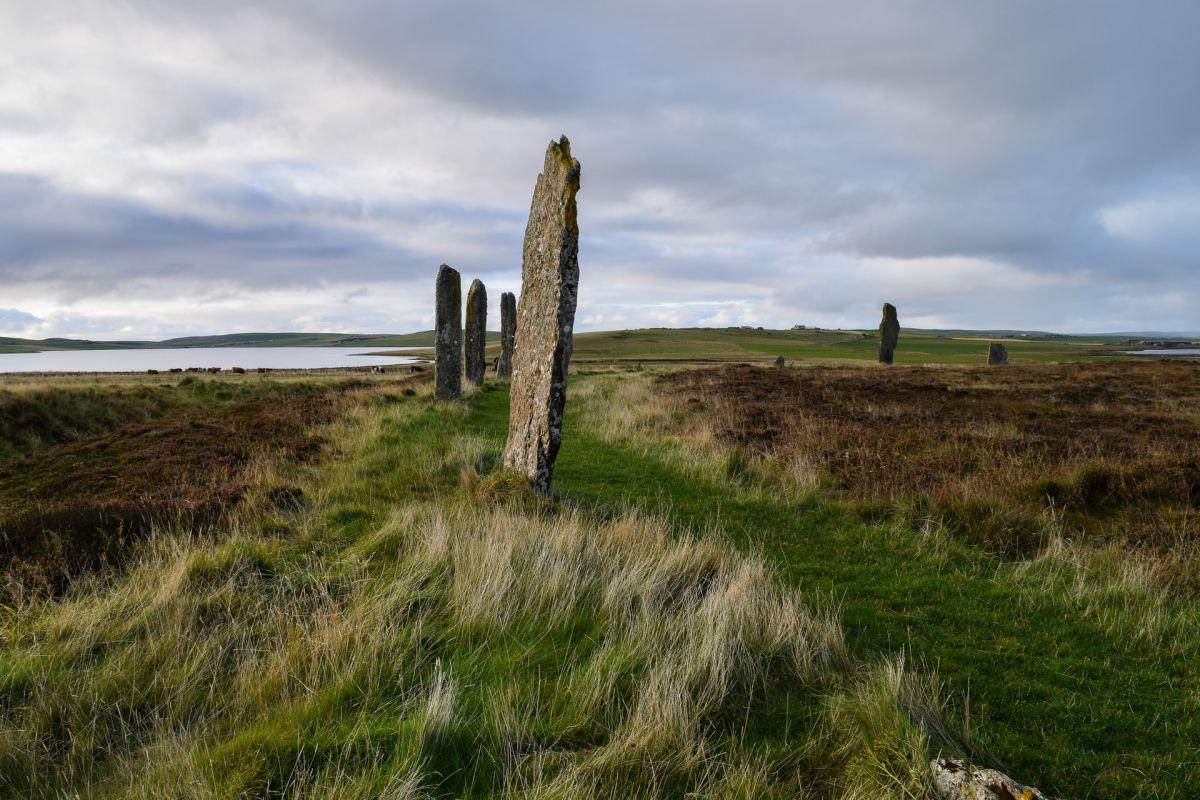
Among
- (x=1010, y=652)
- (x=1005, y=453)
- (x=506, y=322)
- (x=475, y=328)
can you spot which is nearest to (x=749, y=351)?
(x=506, y=322)

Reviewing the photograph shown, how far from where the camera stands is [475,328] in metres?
23.4

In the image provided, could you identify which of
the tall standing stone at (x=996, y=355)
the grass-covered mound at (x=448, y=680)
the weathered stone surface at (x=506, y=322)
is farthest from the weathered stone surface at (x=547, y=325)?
the tall standing stone at (x=996, y=355)

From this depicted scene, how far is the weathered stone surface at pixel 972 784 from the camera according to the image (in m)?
2.36

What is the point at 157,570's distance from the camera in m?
5.09

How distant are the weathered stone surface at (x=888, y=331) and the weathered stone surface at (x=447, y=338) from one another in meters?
30.8

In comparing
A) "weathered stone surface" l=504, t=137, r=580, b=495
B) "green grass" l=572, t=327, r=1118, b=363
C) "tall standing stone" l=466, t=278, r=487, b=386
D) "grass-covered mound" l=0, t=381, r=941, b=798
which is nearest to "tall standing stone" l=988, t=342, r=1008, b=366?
"green grass" l=572, t=327, r=1118, b=363

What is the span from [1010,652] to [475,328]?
21110 mm

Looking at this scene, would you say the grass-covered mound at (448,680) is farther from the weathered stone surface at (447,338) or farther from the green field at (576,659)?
the weathered stone surface at (447,338)

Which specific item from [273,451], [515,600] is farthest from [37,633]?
[273,451]

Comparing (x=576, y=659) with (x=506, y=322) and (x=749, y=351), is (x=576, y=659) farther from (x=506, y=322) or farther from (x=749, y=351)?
(x=749, y=351)

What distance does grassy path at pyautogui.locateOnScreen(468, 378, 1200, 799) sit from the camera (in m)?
3.22

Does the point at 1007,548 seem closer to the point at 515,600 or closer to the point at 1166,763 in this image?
the point at 1166,763

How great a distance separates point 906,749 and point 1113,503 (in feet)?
23.9

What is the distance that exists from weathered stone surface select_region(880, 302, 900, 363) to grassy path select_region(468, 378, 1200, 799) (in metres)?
35.9
